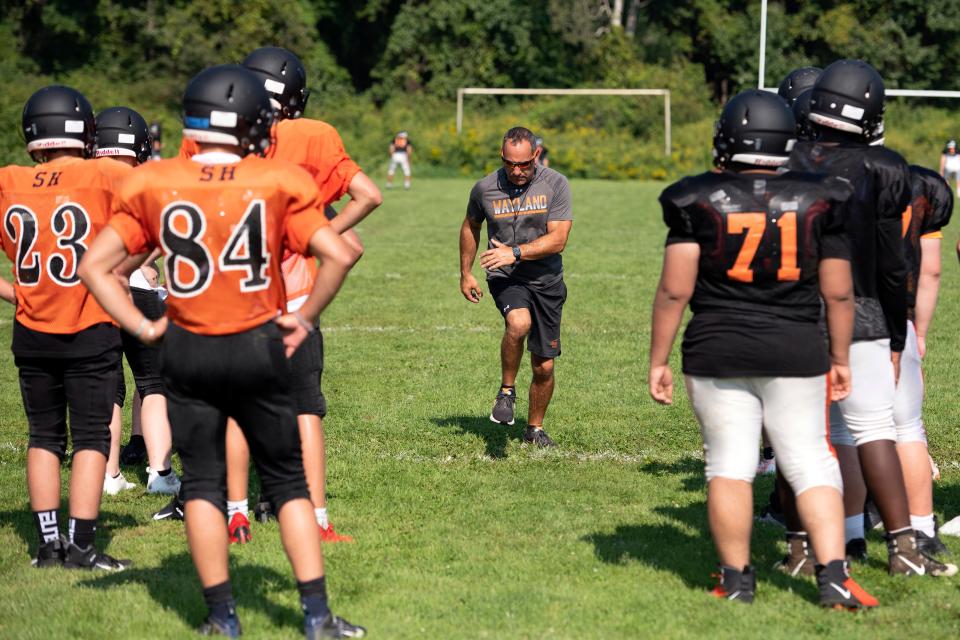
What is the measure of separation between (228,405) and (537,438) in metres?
3.86

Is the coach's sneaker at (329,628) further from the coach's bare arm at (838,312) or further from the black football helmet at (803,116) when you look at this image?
the black football helmet at (803,116)

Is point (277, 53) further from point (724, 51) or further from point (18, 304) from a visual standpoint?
point (724, 51)

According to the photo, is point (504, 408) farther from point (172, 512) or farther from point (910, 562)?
point (910, 562)

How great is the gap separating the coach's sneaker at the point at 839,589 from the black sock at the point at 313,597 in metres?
1.94

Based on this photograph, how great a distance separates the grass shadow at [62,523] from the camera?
19.6 ft

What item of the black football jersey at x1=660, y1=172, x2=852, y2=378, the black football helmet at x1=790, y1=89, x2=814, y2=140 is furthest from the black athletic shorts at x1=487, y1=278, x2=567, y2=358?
the black football jersey at x1=660, y1=172, x2=852, y2=378

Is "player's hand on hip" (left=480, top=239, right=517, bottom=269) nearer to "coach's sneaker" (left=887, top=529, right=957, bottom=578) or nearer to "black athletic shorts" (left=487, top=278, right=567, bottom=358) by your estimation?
"black athletic shorts" (left=487, top=278, right=567, bottom=358)

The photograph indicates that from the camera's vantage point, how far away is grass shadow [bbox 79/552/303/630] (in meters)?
4.85

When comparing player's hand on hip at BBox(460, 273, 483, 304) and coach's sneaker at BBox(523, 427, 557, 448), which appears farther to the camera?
player's hand on hip at BBox(460, 273, 483, 304)

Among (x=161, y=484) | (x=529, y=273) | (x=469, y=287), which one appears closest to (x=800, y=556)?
(x=529, y=273)

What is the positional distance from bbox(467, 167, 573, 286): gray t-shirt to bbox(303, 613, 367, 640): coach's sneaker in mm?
3774

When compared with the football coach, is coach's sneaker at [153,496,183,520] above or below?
below

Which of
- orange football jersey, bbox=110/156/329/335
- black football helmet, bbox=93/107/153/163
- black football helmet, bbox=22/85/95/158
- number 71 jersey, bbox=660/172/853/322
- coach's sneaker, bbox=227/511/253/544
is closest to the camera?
orange football jersey, bbox=110/156/329/335

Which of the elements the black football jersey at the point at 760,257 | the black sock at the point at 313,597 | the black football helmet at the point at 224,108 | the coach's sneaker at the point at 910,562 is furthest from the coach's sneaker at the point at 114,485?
the coach's sneaker at the point at 910,562
